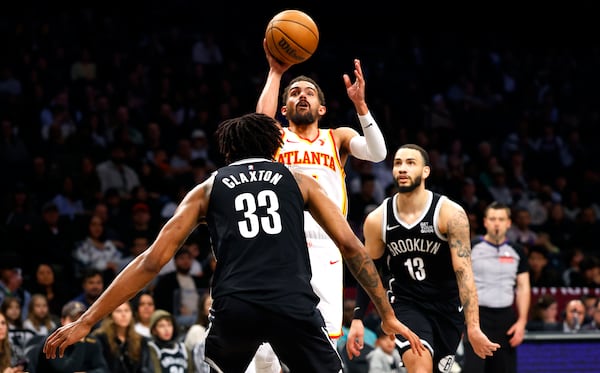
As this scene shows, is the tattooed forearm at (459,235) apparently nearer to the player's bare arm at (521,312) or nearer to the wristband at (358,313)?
the wristband at (358,313)

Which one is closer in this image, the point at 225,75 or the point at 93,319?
the point at 93,319

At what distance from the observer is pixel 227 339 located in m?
4.67

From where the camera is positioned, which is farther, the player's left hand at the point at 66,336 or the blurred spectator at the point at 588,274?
the blurred spectator at the point at 588,274

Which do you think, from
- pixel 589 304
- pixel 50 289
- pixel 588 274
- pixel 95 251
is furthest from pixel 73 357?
pixel 588 274

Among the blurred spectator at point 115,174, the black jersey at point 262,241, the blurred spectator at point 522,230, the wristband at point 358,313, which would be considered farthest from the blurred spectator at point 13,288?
the blurred spectator at point 522,230

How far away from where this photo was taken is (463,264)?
6.92 meters

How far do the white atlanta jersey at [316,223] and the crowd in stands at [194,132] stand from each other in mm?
3645

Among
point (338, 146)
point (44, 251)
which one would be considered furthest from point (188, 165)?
point (338, 146)

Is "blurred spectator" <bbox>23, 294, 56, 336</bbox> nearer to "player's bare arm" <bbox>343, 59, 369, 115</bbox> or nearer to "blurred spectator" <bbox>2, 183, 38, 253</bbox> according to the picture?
"blurred spectator" <bbox>2, 183, 38, 253</bbox>

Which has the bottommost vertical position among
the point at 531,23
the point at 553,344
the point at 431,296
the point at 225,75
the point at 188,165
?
the point at 553,344

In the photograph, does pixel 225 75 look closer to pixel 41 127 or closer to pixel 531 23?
pixel 41 127

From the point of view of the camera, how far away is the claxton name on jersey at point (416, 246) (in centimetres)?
714

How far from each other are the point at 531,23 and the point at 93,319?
1937cm

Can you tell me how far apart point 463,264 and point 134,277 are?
2950mm
